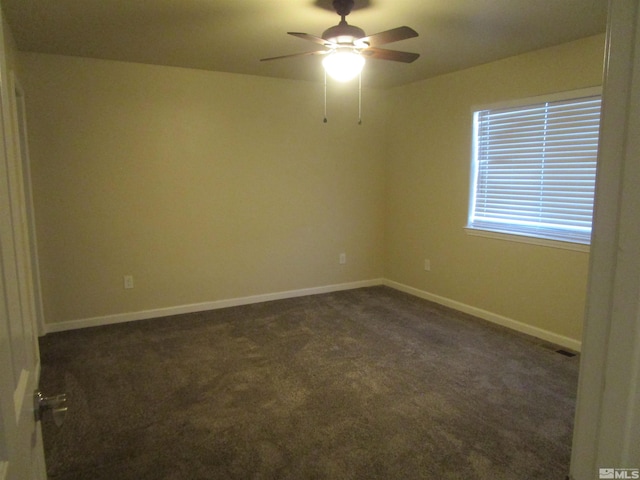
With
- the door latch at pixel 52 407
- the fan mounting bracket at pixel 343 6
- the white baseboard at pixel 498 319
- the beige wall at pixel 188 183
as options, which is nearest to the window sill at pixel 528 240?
the white baseboard at pixel 498 319

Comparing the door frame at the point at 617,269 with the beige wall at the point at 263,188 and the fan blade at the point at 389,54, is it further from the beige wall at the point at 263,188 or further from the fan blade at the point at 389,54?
the beige wall at the point at 263,188

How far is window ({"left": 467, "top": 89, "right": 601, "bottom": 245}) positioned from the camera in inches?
126

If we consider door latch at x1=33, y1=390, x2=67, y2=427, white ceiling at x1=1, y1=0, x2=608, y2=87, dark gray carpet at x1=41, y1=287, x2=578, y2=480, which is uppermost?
white ceiling at x1=1, y1=0, x2=608, y2=87

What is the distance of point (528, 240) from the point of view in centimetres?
364

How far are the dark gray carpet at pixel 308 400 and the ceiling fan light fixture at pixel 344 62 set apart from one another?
2118 millimetres

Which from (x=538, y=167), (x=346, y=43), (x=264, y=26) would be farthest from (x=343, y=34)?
(x=538, y=167)

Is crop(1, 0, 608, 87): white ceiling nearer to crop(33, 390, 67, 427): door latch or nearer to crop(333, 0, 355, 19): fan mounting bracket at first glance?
crop(333, 0, 355, 19): fan mounting bracket

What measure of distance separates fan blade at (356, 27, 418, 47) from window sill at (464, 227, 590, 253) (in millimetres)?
2211

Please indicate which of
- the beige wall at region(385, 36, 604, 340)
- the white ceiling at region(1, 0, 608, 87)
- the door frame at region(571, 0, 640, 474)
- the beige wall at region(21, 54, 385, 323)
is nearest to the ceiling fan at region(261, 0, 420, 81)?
the white ceiling at region(1, 0, 608, 87)

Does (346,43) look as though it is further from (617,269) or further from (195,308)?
(195,308)

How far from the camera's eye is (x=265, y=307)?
14.7 feet

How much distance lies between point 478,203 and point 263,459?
128 inches

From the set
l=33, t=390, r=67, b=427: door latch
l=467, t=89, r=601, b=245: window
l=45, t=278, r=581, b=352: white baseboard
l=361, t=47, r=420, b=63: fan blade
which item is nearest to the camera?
l=33, t=390, r=67, b=427: door latch

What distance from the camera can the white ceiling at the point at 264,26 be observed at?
2537 mm
